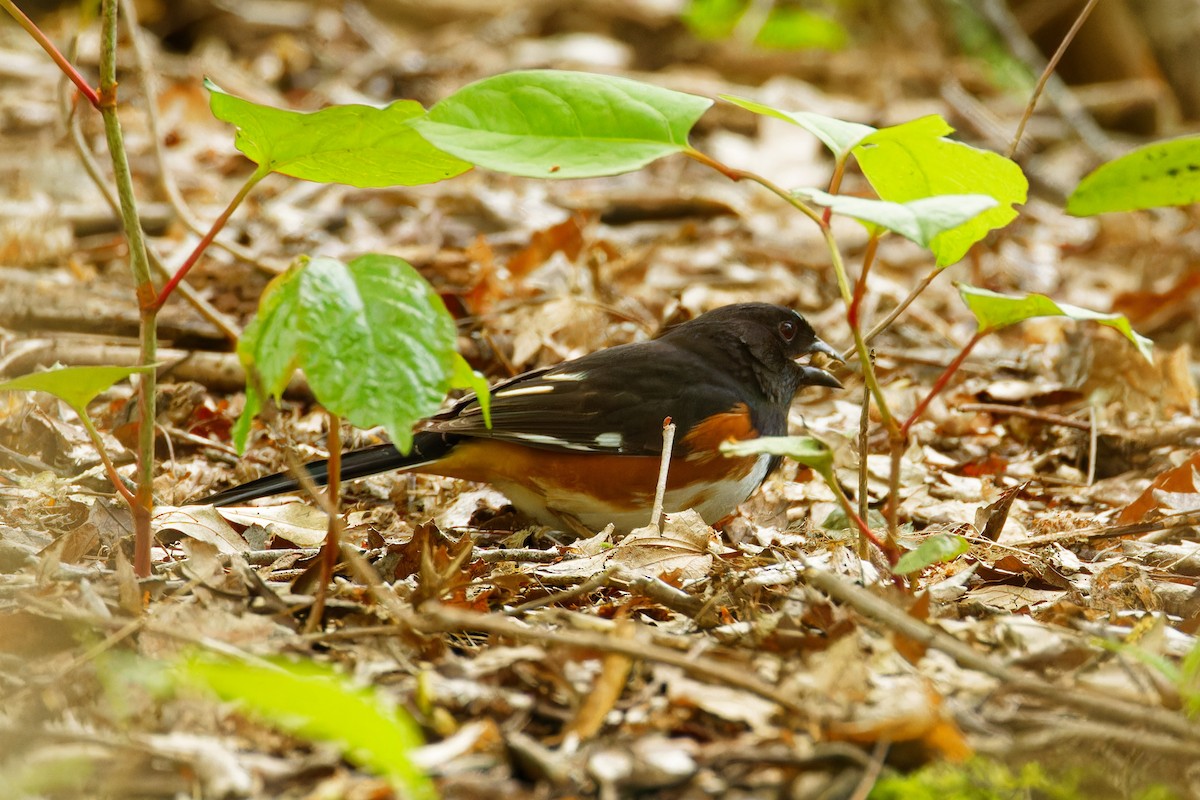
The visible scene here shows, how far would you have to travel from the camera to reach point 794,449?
188cm

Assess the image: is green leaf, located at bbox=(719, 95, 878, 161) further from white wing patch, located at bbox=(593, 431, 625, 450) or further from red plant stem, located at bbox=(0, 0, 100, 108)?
white wing patch, located at bbox=(593, 431, 625, 450)

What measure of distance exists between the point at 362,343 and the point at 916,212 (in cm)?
83

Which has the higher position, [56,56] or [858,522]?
[56,56]

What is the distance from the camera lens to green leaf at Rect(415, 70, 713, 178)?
1854 mm

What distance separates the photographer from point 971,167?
2033mm

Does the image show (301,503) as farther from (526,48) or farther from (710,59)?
(710,59)

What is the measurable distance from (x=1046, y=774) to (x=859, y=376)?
2.62m

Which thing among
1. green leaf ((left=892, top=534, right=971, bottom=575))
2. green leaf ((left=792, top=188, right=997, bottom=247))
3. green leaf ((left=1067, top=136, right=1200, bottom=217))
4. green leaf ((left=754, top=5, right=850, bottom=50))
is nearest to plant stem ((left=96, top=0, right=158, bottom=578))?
green leaf ((left=792, top=188, right=997, bottom=247))

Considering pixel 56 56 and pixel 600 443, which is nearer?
pixel 56 56

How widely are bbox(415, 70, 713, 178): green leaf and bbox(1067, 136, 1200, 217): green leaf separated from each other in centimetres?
68

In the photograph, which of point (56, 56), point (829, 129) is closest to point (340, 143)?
point (56, 56)

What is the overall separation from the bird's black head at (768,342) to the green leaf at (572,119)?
176 centimetres

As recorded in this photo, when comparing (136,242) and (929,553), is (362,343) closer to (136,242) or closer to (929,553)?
(136,242)

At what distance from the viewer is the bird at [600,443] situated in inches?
129
